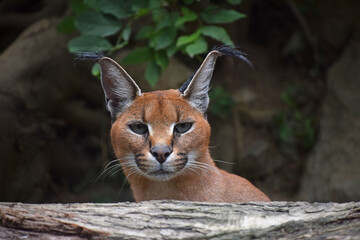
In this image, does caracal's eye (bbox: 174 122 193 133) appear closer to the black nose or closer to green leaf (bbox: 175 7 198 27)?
the black nose

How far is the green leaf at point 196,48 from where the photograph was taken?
5.74 meters

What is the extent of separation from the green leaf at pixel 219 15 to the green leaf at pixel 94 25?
3.61 ft

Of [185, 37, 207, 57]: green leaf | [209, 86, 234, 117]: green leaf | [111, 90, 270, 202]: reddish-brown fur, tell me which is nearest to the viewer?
[111, 90, 270, 202]: reddish-brown fur

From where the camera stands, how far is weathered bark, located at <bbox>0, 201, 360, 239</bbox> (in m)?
3.57

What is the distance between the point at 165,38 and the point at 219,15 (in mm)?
723

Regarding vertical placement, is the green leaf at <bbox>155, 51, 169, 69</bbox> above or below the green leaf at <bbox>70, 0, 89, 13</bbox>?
below

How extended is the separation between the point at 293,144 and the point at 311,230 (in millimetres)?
6326

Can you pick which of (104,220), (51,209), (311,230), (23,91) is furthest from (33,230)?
(23,91)

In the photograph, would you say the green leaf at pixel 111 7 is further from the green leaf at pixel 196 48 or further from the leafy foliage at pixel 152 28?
the green leaf at pixel 196 48

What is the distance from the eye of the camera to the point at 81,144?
10758 mm

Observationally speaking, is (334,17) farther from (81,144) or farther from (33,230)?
(33,230)

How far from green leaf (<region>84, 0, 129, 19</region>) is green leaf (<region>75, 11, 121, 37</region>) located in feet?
0.33

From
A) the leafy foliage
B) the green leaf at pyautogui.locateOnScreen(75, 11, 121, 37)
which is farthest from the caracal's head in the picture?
the green leaf at pyautogui.locateOnScreen(75, 11, 121, 37)

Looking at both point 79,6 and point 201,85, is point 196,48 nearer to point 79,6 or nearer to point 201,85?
point 201,85
